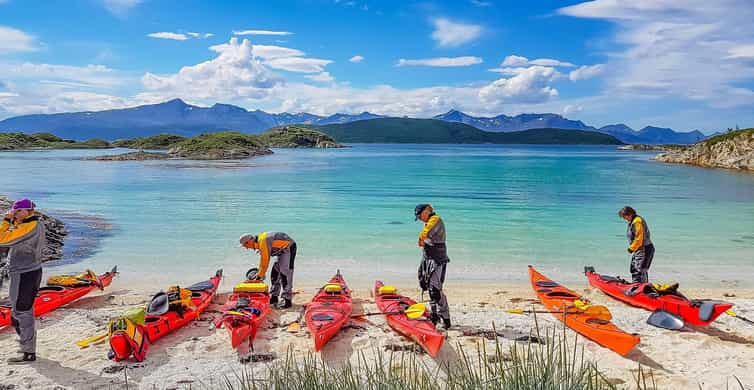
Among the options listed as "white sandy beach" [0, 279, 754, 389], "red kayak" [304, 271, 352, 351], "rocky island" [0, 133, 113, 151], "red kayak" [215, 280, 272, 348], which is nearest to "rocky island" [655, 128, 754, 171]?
"white sandy beach" [0, 279, 754, 389]

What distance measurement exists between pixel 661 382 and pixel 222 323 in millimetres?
6891

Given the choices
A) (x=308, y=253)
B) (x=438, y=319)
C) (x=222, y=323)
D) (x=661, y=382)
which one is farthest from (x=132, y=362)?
(x=308, y=253)

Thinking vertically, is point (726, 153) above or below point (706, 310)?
above

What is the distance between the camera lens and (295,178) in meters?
50.1

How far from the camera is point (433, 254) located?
856cm

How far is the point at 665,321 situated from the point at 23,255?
34.3 feet

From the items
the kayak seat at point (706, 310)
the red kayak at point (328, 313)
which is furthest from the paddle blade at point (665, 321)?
the red kayak at point (328, 313)

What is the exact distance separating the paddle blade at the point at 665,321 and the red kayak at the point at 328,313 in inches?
221

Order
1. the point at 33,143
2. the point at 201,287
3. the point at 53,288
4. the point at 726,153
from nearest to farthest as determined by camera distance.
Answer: the point at 53,288
the point at 201,287
the point at 726,153
the point at 33,143

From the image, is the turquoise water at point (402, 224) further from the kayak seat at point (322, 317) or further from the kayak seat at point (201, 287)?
the kayak seat at point (322, 317)

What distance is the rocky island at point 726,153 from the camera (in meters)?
60.9

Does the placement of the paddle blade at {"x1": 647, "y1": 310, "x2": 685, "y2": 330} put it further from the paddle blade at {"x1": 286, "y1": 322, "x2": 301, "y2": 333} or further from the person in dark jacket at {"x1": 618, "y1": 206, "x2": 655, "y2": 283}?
the paddle blade at {"x1": 286, "y1": 322, "x2": 301, "y2": 333}

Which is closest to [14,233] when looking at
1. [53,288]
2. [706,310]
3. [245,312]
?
[245,312]

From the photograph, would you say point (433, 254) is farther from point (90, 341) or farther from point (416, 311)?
point (90, 341)
